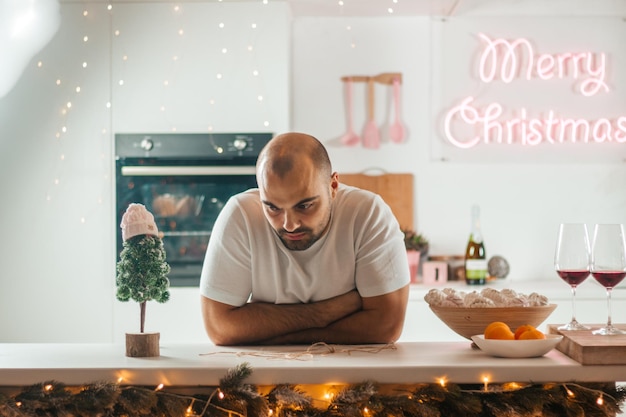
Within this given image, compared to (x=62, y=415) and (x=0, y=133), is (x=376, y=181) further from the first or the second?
(x=62, y=415)

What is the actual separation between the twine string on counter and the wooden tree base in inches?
4.3

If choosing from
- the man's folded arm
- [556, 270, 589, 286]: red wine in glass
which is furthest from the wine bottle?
[556, 270, 589, 286]: red wine in glass

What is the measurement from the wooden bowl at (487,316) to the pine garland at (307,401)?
29 centimetres

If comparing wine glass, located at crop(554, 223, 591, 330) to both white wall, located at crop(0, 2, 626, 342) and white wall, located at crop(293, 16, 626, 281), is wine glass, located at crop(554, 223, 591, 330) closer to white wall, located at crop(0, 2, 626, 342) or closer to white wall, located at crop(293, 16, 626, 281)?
white wall, located at crop(0, 2, 626, 342)

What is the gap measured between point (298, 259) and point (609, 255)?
2.72 feet

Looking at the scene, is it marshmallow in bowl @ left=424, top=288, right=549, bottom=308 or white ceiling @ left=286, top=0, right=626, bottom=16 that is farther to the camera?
white ceiling @ left=286, top=0, right=626, bottom=16

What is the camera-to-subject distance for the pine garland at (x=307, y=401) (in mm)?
1611

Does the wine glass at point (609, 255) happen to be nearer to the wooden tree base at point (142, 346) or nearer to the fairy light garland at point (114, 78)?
the wooden tree base at point (142, 346)

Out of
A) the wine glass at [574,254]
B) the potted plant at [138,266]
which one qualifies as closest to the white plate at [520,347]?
the wine glass at [574,254]

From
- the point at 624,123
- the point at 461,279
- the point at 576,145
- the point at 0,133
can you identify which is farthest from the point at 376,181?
the point at 0,133

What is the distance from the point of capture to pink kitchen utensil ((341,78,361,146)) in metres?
4.33

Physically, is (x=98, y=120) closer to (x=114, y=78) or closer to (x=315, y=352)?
(x=114, y=78)

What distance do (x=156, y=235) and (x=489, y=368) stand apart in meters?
0.81

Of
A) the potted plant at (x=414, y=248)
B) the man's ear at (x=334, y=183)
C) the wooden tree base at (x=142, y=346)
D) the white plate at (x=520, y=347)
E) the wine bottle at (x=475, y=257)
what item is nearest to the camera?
the white plate at (x=520, y=347)
